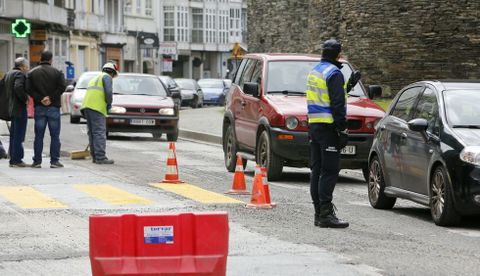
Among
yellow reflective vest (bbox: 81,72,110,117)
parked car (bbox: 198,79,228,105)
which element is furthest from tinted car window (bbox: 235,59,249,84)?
parked car (bbox: 198,79,228,105)

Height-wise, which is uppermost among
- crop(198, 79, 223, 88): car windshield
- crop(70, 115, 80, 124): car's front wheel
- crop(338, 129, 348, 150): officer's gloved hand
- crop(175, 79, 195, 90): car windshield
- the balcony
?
the balcony

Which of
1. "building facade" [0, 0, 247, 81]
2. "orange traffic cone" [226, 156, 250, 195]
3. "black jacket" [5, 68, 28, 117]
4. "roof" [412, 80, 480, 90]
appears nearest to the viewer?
"roof" [412, 80, 480, 90]

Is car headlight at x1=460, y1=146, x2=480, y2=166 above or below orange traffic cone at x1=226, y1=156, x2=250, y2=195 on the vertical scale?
above

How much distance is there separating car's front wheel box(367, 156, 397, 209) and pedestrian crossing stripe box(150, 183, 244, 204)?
5.06ft

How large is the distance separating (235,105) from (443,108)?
23.9 ft

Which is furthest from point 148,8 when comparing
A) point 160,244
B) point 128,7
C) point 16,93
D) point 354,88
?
point 160,244

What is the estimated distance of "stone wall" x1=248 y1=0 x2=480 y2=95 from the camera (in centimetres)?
4150

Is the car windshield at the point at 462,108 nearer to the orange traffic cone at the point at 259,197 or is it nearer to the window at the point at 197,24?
the orange traffic cone at the point at 259,197

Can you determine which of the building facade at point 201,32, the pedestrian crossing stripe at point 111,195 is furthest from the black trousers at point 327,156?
the building facade at point 201,32

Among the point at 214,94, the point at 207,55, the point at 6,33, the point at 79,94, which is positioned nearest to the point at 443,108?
the point at 79,94

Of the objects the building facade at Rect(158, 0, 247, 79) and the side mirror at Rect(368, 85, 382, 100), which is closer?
the side mirror at Rect(368, 85, 382, 100)

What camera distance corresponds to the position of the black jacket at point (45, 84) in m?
19.7

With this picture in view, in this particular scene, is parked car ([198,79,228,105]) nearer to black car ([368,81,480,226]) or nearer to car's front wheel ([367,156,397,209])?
car's front wheel ([367,156,397,209])

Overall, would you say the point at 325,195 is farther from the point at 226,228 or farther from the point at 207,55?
the point at 207,55
